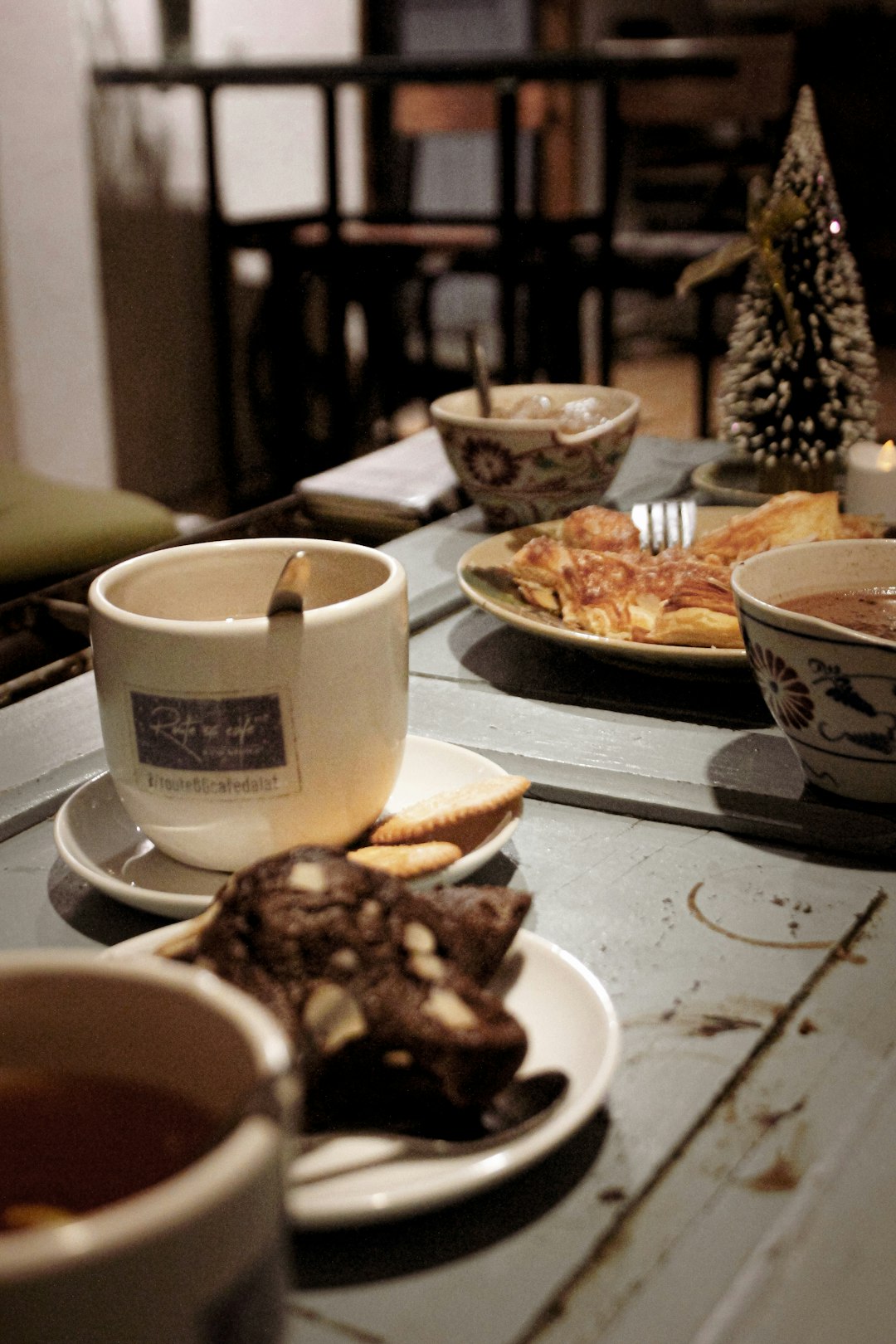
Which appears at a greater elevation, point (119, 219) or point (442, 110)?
point (442, 110)

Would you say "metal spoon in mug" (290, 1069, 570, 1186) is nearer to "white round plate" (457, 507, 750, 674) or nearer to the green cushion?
"white round plate" (457, 507, 750, 674)

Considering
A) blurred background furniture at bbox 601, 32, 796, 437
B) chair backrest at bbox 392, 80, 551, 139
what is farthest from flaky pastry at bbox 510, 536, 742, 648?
chair backrest at bbox 392, 80, 551, 139

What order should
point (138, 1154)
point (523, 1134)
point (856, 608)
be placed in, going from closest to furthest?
point (138, 1154) < point (523, 1134) < point (856, 608)

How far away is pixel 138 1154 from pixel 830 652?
1.54 ft

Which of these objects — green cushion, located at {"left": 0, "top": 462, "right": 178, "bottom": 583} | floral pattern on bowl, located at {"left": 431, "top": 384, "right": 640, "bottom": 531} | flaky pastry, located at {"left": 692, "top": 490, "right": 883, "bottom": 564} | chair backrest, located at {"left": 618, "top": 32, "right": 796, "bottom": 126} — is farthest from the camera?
chair backrest, located at {"left": 618, "top": 32, "right": 796, "bottom": 126}

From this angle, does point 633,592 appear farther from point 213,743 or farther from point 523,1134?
point 523,1134

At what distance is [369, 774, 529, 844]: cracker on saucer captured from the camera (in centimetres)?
63

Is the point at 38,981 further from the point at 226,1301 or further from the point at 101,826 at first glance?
the point at 101,826

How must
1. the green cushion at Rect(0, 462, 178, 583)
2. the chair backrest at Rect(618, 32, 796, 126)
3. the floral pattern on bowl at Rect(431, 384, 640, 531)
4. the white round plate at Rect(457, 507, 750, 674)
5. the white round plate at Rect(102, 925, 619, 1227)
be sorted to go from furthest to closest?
the chair backrest at Rect(618, 32, 796, 126), the green cushion at Rect(0, 462, 178, 583), the floral pattern on bowl at Rect(431, 384, 640, 531), the white round plate at Rect(457, 507, 750, 674), the white round plate at Rect(102, 925, 619, 1227)

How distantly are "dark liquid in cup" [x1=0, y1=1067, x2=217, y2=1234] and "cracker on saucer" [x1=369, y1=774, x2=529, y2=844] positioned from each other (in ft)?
0.95

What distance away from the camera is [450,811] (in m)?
0.63

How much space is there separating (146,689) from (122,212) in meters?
3.60

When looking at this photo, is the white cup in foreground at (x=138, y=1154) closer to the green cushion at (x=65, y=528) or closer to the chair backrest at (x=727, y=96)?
the green cushion at (x=65, y=528)

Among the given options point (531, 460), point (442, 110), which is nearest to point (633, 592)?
point (531, 460)
